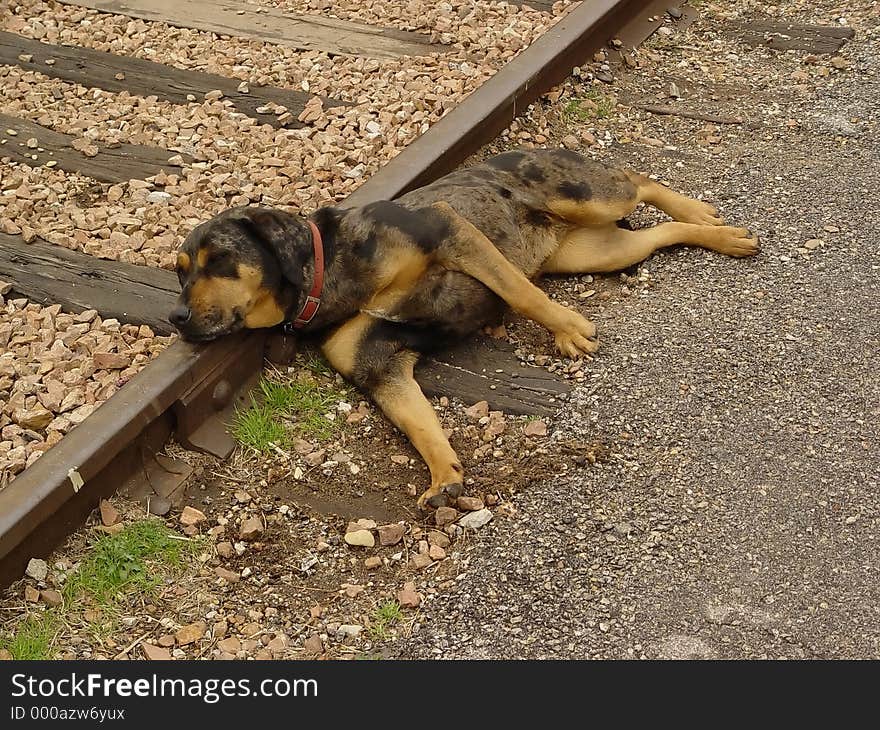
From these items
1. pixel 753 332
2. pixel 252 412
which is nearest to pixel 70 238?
pixel 252 412

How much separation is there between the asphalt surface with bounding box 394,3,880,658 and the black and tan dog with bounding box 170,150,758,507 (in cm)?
27

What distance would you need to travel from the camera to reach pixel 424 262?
5.14m

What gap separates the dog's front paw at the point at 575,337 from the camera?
5082 millimetres

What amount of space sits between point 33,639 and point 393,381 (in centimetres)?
177

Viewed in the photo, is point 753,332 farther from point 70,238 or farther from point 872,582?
point 70,238

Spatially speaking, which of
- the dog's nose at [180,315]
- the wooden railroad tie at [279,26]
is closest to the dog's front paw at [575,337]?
the dog's nose at [180,315]

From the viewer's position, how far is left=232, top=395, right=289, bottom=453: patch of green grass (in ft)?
15.9

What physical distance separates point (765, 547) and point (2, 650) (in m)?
2.60

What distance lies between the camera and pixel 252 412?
4.95 meters

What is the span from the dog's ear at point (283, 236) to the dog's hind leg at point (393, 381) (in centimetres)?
34

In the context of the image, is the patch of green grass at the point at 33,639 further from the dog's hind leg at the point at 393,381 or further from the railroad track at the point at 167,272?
the dog's hind leg at the point at 393,381

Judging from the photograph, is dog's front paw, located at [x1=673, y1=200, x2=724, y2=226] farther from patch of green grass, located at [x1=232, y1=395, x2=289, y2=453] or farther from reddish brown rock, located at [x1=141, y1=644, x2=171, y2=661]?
reddish brown rock, located at [x1=141, y1=644, x2=171, y2=661]

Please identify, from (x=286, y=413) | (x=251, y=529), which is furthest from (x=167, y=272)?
(x=251, y=529)

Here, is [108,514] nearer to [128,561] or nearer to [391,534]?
[128,561]
